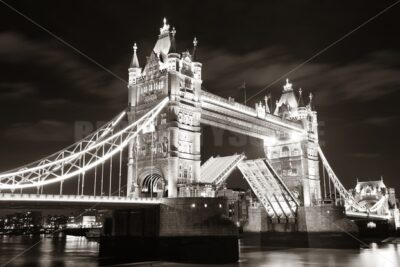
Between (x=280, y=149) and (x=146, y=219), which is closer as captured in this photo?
(x=146, y=219)

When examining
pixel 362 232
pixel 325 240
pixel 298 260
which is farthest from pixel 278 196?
pixel 362 232

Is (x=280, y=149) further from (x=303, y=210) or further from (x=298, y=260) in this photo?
(x=298, y=260)

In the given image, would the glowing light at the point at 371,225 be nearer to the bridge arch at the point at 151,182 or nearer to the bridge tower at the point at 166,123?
the bridge tower at the point at 166,123

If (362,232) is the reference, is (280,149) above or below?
above

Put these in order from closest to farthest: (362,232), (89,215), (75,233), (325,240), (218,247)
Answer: (218,247)
(325,240)
(362,232)
(75,233)
(89,215)

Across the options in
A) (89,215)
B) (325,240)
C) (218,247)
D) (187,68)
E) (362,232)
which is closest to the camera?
(218,247)

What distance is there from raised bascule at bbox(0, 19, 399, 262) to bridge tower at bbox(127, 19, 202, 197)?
0.09 meters

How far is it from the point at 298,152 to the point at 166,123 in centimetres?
2859

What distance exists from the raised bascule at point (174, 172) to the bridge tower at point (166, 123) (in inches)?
3.6

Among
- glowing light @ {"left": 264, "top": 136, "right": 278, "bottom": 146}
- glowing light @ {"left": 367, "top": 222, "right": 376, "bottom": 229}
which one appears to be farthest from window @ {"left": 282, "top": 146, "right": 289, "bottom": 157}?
glowing light @ {"left": 367, "top": 222, "right": 376, "bottom": 229}

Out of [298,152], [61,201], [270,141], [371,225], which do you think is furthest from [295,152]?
[371,225]

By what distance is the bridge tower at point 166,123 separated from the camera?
36.7 meters

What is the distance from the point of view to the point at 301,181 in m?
58.5

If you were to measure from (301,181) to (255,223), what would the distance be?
8.91m
